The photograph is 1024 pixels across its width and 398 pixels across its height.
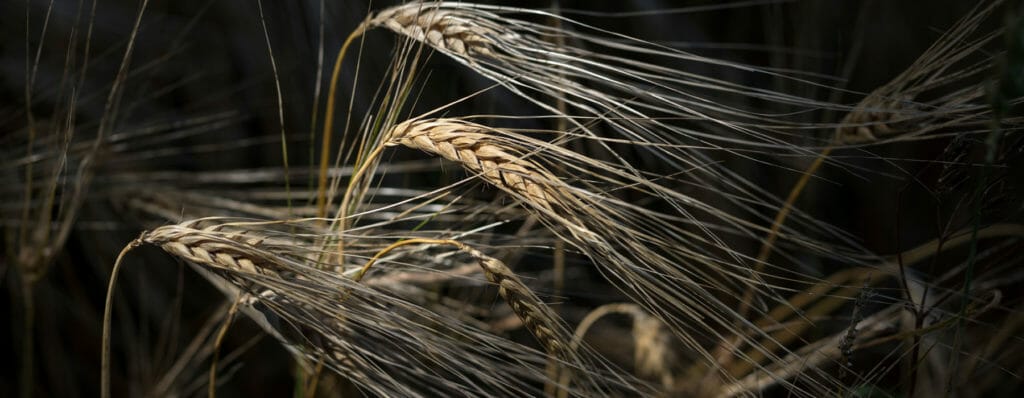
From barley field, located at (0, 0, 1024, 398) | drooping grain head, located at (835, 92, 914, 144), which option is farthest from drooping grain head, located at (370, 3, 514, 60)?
drooping grain head, located at (835, 92, 914, 144)

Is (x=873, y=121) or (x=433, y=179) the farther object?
(x=433, y=179)

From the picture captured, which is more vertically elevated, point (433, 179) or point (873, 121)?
point (873, 121)

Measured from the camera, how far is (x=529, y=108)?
3.35 ft

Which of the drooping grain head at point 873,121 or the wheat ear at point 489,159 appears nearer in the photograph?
the wheat ear at point 489,159

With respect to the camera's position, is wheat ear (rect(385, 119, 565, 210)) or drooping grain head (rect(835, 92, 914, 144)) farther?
drooping grain head (rect(835, 92, 914, 144))

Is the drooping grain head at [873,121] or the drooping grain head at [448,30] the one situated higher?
the drooping grain head at [448,30]

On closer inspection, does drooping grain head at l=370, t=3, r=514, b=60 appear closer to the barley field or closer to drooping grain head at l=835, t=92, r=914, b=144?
the barley field

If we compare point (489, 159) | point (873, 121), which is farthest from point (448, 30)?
point (873, 121)

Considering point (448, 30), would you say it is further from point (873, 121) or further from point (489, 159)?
point (873, 121)

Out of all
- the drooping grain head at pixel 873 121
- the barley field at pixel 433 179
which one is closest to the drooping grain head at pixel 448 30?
the barley field at pixel 433 179

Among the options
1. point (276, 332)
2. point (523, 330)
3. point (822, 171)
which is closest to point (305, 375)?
point (276, 332)

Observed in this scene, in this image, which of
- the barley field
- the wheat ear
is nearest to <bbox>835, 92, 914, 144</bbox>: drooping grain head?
the barley field

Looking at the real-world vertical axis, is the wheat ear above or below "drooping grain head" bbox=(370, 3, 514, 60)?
below

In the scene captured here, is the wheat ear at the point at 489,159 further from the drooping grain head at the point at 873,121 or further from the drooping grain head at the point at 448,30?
the drooping grain head at the point at 873,121
